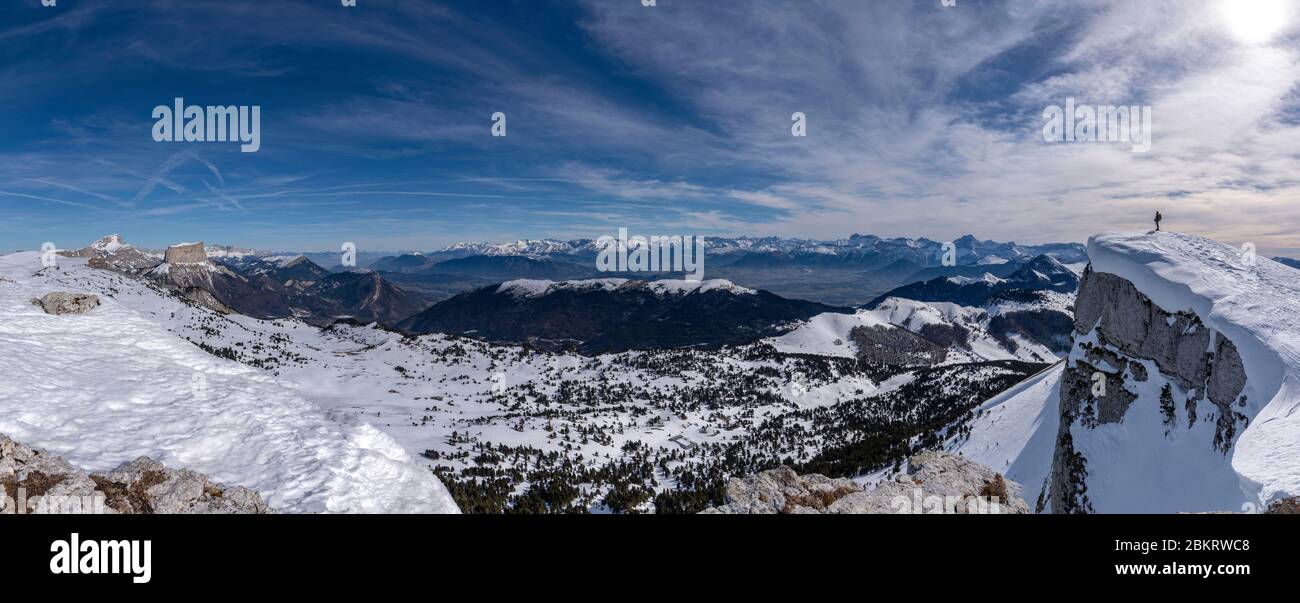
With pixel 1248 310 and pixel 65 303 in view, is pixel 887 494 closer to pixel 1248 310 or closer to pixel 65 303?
pixel 1248 310

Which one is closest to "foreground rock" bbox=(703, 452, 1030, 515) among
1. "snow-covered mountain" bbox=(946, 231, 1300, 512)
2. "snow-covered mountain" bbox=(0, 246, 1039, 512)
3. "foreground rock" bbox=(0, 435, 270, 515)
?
"snow-covered mountain" bbox=(946, 231, 1300, 512)

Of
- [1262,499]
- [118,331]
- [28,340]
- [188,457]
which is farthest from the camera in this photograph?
[118,331]

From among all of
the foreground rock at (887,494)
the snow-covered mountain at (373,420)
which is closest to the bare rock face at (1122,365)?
the foreground rock at (887,494)

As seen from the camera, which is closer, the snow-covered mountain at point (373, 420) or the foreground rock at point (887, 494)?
the foreground rock at point (887, 494)

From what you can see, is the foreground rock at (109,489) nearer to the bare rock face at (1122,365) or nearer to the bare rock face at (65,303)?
the bare rock face at (65,303)

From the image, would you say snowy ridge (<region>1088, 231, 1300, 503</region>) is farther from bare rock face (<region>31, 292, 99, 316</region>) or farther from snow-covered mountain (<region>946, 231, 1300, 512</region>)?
bare rock face (<region>31, 292, 99, 316</region>)
